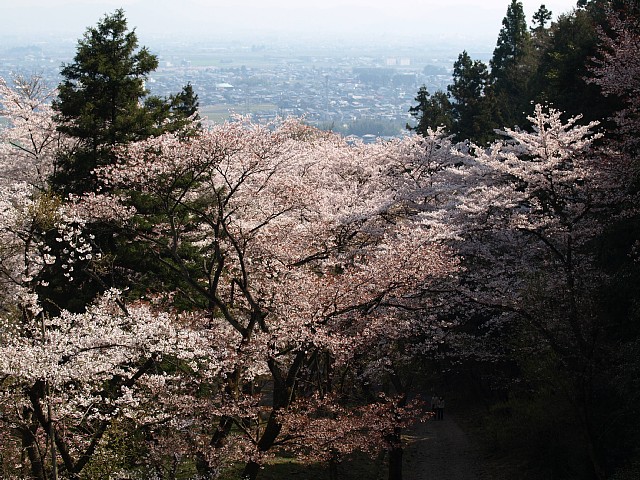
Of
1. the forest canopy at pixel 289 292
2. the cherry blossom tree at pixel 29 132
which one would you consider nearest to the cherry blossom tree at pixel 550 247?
the forest canopy at pixel 289 292

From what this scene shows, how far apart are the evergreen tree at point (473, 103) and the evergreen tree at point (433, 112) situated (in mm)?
583

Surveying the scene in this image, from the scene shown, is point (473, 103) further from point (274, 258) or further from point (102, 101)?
point (274, 258)

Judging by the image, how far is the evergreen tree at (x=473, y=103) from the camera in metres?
32.5

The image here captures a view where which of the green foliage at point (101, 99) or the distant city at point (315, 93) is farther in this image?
the distant city at point (315, 93)

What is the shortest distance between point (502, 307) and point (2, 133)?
19601mm

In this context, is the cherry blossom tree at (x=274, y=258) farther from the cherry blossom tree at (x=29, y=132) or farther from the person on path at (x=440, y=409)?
A: the cherry blossom tree at (x=29, y=132)

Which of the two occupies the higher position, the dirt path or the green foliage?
the green foliage

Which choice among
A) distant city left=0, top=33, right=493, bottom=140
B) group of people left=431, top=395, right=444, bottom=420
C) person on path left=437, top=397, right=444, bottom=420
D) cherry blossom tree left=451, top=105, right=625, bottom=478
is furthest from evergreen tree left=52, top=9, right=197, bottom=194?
distant city left=0, top=33, right=493, bottom=140

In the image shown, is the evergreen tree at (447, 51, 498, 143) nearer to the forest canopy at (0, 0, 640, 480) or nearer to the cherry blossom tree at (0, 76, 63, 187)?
the forest canopy at (0, 0, 640, 480)

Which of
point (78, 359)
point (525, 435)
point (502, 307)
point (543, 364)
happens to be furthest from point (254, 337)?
point (525, 435)

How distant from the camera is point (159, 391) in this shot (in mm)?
11133

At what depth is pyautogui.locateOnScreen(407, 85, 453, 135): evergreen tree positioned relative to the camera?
37.8 meters

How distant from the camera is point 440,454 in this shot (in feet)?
56.9

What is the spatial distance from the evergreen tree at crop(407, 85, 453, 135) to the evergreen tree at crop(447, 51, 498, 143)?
0.58 m
